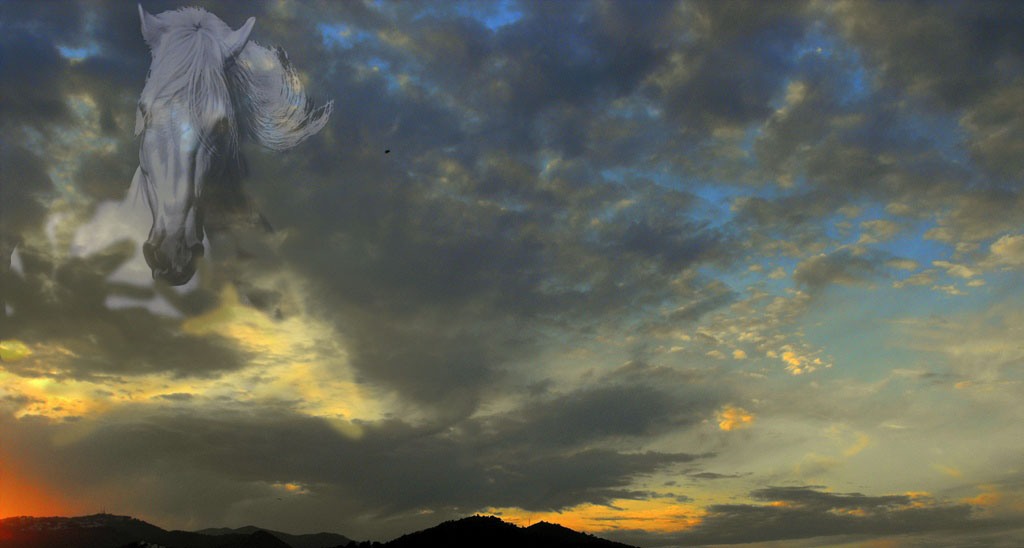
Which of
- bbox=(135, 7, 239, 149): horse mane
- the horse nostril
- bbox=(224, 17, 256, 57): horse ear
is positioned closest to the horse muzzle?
the horse nostril

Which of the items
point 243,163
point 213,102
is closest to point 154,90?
point 213,102

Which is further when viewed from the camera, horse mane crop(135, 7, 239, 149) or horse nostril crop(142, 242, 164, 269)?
horse nostril crop(142, 242, 164, 269)

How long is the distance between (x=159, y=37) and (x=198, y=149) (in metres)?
9.33

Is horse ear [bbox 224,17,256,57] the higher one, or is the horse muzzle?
horse ear [bbox 224,17,256,57]

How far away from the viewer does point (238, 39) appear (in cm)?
6228

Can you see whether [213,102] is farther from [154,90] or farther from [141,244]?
[141,244]

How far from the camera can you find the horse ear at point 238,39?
61.6 metres

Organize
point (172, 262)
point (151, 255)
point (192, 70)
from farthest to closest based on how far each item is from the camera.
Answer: point (172, 262), point (151, 255), point (192, 70)

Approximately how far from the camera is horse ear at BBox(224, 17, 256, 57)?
2425 inches

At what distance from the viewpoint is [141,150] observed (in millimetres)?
59500

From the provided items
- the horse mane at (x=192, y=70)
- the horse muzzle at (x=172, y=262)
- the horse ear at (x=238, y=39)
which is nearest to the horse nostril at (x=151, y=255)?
the horse muzzle at (x=172, y=262)

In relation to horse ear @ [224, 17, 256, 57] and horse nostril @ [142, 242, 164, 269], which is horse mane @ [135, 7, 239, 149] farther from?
horse nostril @ [142, 242, 164, 269]

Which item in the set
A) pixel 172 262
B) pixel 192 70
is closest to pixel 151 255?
pixel 172 262

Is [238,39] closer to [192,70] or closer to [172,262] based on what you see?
[192,70]
